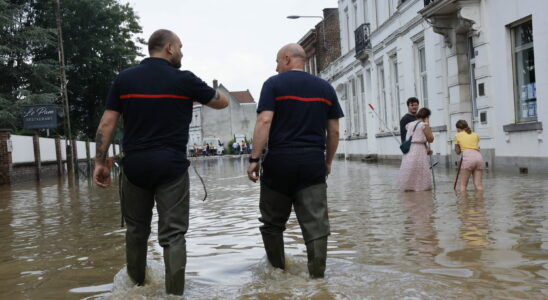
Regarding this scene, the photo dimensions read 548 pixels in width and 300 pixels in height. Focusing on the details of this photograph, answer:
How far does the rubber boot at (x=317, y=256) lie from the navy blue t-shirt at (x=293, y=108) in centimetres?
72

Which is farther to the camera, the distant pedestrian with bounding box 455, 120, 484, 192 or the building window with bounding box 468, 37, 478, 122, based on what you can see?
the building window with bounding box 468, 37, 478, 122

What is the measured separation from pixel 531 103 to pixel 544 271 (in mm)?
11895

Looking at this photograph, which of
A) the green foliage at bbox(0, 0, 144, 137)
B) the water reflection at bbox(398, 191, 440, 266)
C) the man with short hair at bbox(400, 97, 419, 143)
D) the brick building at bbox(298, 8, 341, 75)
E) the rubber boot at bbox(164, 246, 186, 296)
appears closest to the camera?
the rubber boot at bbox(164, 246, 186, 296)

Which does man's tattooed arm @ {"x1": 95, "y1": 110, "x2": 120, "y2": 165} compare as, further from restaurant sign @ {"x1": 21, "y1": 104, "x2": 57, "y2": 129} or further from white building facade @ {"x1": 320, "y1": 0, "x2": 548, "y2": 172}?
restaurant sign @ {"x1": 21, "y1": 104, "x2": 57, "y2": 129}

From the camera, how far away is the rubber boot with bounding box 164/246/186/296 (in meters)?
4.50

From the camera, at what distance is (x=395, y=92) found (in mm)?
27016

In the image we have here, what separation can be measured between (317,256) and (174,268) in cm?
106

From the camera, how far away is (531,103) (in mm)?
15945

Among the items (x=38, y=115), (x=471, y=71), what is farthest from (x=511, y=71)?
(x=38, y=115)

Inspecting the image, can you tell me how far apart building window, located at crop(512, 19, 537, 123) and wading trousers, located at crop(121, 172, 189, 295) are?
42.8ft

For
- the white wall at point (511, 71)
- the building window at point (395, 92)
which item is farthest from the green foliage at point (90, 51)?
the white wall at point (511, 71)

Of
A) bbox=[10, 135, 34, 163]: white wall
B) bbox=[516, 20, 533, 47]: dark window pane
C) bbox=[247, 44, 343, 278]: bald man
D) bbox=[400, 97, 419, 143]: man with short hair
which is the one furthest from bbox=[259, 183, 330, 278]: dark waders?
bbox=[10, 135, 34, 163]: white wall

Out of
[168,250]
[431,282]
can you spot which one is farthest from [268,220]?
[431,282]

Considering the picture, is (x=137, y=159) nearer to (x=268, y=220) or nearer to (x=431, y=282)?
(x=268, y=220)
